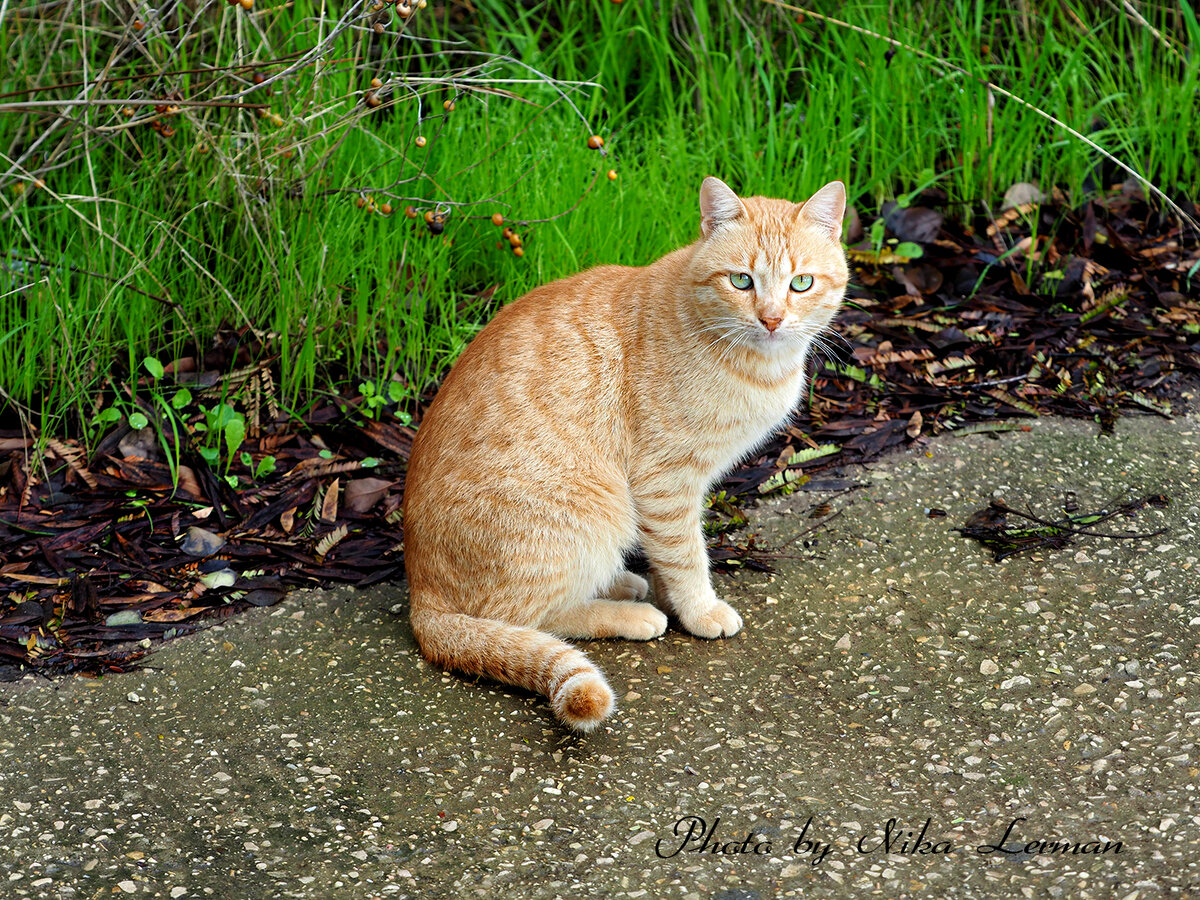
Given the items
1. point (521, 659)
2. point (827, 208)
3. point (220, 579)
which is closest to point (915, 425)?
point (827, 208)

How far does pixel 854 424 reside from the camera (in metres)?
4.44

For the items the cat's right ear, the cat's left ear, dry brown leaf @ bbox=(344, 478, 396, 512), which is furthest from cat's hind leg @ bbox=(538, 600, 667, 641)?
the cat's left ear

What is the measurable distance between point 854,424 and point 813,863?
221cm

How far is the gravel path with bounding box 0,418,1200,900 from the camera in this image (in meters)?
2.54

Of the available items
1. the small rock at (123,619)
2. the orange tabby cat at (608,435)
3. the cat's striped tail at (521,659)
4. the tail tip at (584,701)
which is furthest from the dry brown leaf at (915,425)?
the small rock at (123,619)

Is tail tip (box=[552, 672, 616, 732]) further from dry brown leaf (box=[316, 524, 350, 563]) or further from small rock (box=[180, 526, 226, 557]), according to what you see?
small rock (box=[180, 526, 226, 557])

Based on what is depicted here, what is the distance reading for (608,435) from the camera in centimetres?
341

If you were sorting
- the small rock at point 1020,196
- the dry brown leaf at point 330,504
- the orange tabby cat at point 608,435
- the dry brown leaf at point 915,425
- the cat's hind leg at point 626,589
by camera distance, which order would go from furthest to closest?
the small rock at point 1020,196
the dry brown leaf at point 915,425
the dry brown leaf at point 330,504
the cat's hind leg at point 626,589
the orange tabby cat at point 608,435

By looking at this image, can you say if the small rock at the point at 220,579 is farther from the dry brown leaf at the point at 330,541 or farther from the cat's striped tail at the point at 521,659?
the cat's striped tail at the point at 521,659

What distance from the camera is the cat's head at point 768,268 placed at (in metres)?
3.32

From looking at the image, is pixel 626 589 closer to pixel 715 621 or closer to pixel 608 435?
pixel 715 621

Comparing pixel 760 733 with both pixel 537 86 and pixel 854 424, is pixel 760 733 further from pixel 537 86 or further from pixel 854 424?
pixel 537 86

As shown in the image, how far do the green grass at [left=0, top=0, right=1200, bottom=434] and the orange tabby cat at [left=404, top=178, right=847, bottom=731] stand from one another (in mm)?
840

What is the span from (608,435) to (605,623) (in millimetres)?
581
